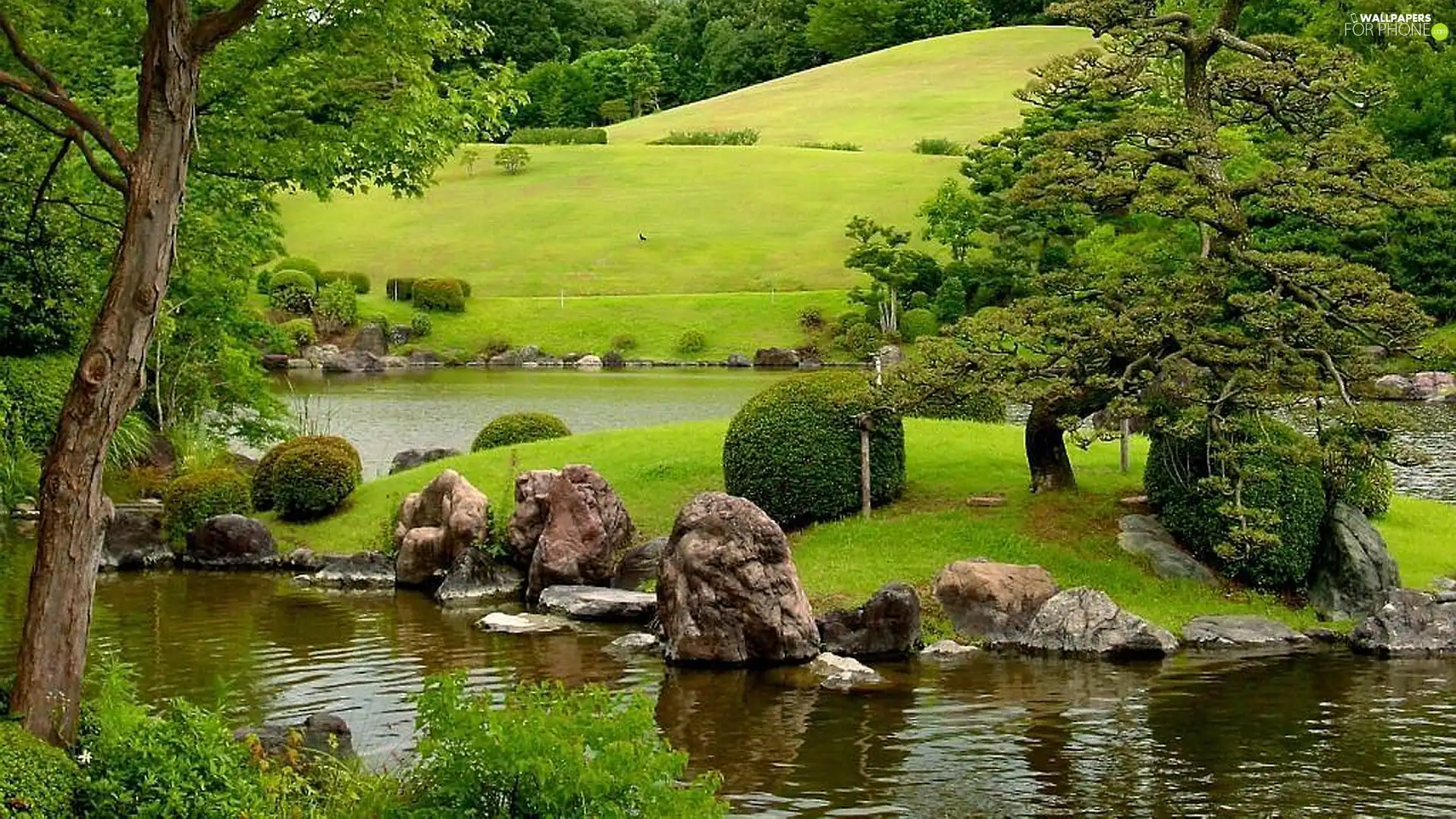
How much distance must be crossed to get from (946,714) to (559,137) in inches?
4782

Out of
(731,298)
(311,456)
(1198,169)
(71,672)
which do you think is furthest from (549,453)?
(731,298)

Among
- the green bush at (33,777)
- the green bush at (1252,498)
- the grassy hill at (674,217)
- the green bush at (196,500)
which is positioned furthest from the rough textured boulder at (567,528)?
the grassy hill at (674,217)

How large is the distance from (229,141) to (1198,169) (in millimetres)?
14621

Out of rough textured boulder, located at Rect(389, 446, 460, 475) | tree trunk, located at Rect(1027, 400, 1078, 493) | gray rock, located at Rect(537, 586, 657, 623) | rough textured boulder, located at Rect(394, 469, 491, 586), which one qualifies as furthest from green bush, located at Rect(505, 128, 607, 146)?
gray rock, located at Rect(537, 586, 657, 623)

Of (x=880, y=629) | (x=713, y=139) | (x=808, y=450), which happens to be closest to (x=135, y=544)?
(x=808, y=450)

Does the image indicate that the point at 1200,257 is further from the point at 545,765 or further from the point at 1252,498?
the point at 545,765

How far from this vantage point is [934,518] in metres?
25.0

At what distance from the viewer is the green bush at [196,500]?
2895 cm

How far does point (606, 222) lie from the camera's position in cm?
10750

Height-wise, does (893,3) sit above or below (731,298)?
above

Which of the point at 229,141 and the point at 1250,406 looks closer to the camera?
the point at 229,141

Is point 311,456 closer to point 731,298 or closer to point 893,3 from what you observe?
point 731,298

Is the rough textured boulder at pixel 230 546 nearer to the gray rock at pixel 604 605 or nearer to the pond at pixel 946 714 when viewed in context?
the pond at pixel 946 714

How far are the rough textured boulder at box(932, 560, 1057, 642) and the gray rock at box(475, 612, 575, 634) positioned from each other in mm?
5570
